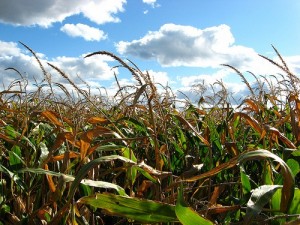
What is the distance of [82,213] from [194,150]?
142 centimetres

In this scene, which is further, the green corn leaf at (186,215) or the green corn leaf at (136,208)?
the green corn leaf at (136,208)

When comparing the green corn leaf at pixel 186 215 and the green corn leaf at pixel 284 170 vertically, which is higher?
the green corn leaf at pixel 284 170

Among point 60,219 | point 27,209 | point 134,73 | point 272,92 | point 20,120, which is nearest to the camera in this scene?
point 134,73

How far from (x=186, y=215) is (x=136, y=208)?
7.4 inches

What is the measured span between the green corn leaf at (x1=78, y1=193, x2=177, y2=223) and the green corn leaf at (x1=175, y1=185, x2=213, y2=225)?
7 centimetres

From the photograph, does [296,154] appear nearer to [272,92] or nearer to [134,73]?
[134,73]

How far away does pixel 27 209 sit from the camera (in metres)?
2.05

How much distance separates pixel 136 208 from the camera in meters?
1.20

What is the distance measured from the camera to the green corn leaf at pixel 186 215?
1042 mm

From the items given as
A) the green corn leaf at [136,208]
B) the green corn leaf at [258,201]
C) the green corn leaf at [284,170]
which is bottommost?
the green corn leaf at [136,208]

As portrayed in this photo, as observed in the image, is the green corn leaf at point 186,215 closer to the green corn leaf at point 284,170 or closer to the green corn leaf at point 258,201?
the green corn leaf at point 258,201

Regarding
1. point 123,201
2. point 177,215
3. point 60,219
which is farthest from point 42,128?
point 177,215

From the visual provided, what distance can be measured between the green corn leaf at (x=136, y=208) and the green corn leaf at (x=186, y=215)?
0.07m

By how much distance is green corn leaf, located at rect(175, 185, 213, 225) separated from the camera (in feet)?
3.42
